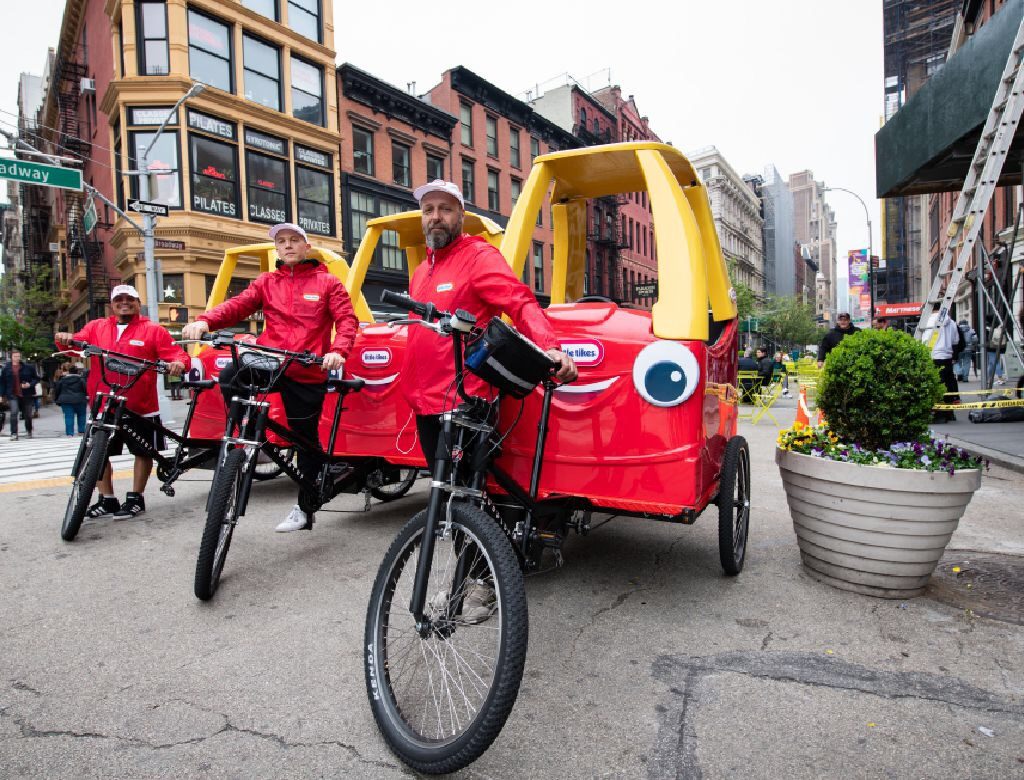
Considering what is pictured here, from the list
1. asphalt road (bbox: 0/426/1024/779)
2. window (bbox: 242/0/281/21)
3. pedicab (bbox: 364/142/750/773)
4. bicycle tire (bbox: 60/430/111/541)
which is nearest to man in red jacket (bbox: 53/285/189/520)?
bicycle tire (bbox: 60/430/111/541)

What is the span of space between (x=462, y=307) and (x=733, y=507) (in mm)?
1887

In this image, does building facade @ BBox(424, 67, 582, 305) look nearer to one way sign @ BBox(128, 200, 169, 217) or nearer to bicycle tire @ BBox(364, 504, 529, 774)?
one way sign @ BBox(128, 200, 169, 217)

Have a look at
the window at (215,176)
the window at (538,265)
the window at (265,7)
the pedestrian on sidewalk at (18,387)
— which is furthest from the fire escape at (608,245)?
the pedestrian on sidewalk at (18,387)

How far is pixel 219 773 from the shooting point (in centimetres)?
203

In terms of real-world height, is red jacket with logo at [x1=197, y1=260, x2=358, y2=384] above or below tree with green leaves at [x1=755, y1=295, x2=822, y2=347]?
below

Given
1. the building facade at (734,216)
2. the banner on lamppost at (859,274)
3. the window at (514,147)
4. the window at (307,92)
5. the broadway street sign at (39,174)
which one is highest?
the building facade at (734,216)

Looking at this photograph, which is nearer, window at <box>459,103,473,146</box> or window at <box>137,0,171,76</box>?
window at <box>137,0,171,76</box>

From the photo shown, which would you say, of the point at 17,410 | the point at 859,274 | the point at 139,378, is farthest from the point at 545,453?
the point at 859,274

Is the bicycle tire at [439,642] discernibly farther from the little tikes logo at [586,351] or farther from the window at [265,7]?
the window at [265,7]

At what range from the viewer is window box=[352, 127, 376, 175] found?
27.5 m

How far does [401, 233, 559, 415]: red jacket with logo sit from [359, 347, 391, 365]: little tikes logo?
6.18 feet

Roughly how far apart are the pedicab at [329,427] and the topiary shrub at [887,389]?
8.59 feet

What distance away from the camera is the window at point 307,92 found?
2502 centimetres

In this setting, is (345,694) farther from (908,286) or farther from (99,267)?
(908,286)
